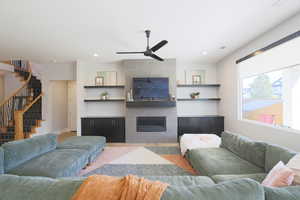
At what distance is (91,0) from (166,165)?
3.16 meters

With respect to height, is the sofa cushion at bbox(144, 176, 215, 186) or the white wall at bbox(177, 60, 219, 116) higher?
the white wall at bbox(177, 60, 219, 116)

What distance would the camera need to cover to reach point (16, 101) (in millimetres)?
5316

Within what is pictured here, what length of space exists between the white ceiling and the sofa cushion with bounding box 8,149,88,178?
7.59 feet

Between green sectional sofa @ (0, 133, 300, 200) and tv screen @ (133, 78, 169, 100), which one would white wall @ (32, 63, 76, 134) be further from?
green sectional sofa @ (0, 133, 300, 200)

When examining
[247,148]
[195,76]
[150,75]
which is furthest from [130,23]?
[195,76]

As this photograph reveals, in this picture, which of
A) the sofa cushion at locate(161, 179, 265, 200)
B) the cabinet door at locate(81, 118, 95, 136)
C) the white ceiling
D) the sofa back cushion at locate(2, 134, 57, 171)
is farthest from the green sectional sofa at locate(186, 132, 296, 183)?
the cabinet door at locate(81, 118, 95, 136)

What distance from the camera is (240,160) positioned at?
7.31ft

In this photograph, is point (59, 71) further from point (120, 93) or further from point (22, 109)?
point (120, 93)

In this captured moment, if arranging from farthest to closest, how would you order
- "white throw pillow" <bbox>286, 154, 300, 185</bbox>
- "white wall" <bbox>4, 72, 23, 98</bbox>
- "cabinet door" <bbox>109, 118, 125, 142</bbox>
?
"white wall" <bbox>4, 72, 23, 98</bbox>
"cabinet door" <bbox>109, 118, 125, 142</bbox>
"white throw pillow" <bbox>286, 154, 300, 185</bbox>

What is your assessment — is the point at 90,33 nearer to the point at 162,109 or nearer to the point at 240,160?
the point at 162,109

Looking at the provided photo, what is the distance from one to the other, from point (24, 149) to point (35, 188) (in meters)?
1.72

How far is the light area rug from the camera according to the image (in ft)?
8.96

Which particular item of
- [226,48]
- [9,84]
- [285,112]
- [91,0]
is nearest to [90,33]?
[91,0]

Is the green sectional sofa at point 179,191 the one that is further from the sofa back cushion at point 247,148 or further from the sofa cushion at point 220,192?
the sofa back cushion at point 247,148
